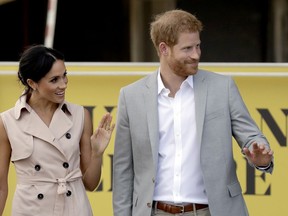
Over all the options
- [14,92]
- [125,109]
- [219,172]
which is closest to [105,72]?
[14,92]

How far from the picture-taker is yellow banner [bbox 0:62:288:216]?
5945mm

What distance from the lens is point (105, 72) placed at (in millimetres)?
6078

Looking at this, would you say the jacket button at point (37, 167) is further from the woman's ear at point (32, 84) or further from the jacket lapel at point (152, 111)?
the jacket lapel at point (152, 111)

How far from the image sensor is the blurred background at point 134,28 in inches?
448

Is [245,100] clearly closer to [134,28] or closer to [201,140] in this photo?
[201,140]

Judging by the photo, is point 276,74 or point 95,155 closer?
point 95,155

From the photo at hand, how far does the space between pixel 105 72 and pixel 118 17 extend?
6.29m

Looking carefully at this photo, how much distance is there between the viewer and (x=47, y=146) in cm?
433

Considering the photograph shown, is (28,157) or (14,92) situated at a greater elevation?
(14,92)

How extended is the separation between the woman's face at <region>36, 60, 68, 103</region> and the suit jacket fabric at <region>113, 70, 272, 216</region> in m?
0.34

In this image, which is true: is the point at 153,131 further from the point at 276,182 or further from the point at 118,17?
the point at 118,17

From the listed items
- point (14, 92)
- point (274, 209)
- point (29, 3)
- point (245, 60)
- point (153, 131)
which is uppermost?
point (29, 3)

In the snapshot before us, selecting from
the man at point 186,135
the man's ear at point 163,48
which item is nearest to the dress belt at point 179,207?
the man at point 186,135

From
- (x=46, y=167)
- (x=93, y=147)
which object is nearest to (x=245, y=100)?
(x=93, y=147)
